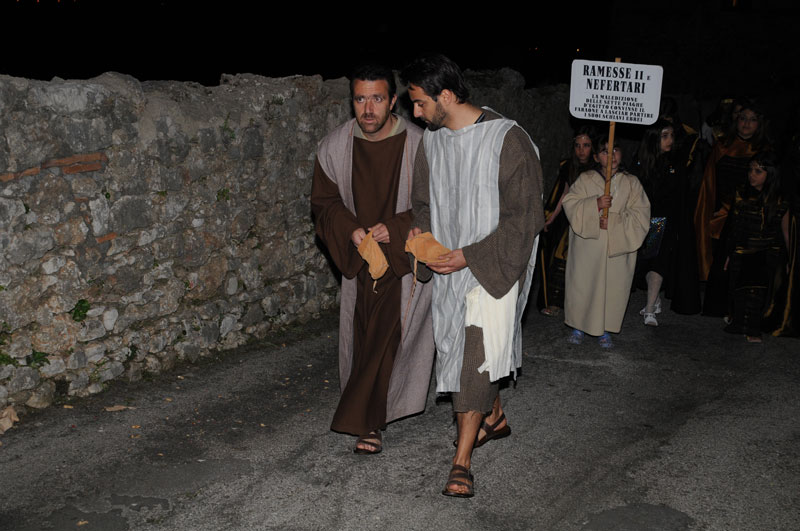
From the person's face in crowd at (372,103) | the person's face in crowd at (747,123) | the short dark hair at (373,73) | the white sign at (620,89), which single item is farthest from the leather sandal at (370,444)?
the person's face in crowd at (747,123)

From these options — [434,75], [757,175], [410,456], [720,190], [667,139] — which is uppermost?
[434,75]

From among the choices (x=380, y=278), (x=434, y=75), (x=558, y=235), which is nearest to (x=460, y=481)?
(x=380, y=278)

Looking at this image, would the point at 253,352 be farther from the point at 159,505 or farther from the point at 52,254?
the point at 159,505

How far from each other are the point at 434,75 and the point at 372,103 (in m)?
0.53

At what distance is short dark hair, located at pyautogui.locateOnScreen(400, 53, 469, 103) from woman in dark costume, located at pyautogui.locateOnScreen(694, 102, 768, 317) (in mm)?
4247

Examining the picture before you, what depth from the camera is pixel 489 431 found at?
5254 mm

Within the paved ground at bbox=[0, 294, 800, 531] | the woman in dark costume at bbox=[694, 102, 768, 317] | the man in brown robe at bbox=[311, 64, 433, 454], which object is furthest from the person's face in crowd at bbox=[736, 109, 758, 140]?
the man in brown robe at bbox=[311, 64, 433, 454]

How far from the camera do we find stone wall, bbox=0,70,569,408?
17.0 ft

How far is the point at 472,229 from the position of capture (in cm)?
459

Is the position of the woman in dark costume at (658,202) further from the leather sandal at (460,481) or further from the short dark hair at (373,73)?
the leather sandal at (460,481)

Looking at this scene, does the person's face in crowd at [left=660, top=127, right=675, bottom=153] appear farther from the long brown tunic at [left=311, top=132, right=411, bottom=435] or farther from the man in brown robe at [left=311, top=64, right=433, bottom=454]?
the long brown tunic at [left=311, top=132, right=411, bottom=435]

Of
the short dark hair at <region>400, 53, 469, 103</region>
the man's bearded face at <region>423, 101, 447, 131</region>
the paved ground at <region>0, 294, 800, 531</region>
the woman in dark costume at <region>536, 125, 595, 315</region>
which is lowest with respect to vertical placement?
the paved ground at <region>0, 294, 800, 531</region>

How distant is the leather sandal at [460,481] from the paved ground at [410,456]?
58mm

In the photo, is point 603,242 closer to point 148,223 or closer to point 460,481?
point 460,481
